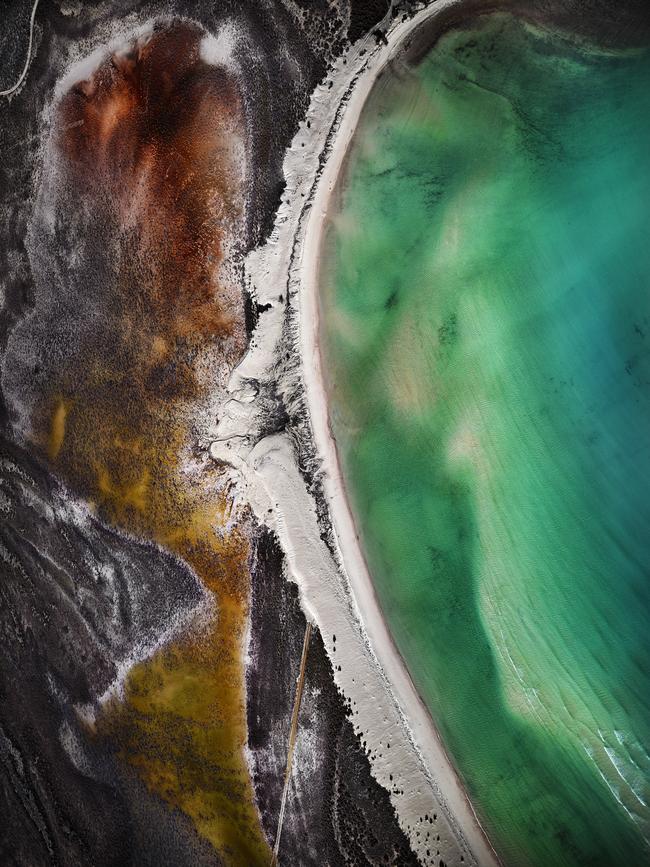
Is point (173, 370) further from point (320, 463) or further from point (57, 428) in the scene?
point (320, 463)

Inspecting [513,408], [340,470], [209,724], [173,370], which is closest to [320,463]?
[340,470]

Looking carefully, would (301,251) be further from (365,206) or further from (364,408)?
(364,408)

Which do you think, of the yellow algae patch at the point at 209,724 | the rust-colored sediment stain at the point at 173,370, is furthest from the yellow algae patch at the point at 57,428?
the yellow algae patch at the point at 209,724

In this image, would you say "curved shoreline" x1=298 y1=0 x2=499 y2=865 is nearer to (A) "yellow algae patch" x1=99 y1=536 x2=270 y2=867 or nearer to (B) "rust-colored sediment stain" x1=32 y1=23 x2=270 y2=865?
(B) "rust-colored sediment stain" x1=32 y1=23 x2=270 y2=865

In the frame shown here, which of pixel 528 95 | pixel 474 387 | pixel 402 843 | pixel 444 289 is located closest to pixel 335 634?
pixel 402 843

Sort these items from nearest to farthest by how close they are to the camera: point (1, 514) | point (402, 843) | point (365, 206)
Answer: point (402, 843), point (365, 206), point (1, 514)

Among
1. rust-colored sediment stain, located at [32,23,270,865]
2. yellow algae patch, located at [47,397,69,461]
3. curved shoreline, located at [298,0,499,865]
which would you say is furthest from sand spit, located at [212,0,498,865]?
yellow algae patch, located at [47,397,69,461]
